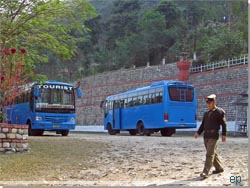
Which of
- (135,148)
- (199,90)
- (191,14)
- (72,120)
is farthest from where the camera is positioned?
(191,14)

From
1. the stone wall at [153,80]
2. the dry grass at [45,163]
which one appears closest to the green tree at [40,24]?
the dry grass at [45,163]

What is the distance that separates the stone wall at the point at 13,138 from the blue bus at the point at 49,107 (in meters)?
8.54

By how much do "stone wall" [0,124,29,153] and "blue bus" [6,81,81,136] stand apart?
8.54 metres

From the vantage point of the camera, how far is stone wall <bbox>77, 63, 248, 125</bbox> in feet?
87.4

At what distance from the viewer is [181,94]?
21.7 meters

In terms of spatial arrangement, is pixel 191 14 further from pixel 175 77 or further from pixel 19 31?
pixel 19 31

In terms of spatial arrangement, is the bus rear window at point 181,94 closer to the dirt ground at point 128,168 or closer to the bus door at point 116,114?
the bus door at point 116,114

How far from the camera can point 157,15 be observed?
138 ft

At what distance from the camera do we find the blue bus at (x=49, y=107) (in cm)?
1962

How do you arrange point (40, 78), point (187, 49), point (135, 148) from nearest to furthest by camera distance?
point (135, 148), point (40, 78), point (187, 49)

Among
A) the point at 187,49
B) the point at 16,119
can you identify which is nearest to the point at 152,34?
the point at 187,49

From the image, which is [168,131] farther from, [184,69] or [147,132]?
[184,69]

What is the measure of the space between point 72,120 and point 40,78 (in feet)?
22.7

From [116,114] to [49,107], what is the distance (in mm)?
7124
